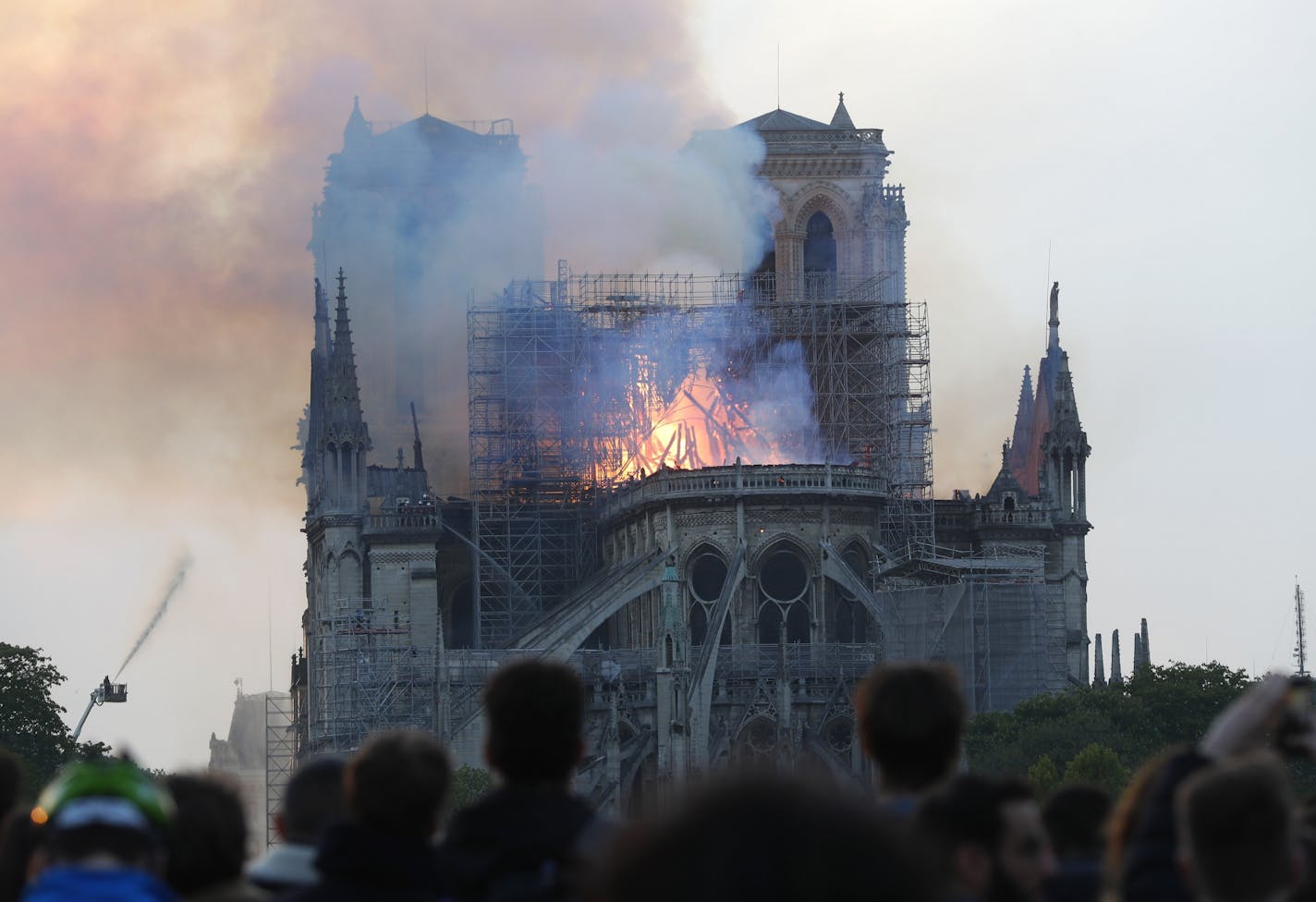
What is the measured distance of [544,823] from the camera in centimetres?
1096

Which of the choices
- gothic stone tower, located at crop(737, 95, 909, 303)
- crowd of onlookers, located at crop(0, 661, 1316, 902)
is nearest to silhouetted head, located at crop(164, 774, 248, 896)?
crowd of onlookers, located at crop(0, 661, 1316, 902)

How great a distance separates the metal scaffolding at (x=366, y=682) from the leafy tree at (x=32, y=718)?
8719 millimetres

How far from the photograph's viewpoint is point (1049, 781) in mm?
67438

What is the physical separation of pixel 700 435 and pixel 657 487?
580 cm

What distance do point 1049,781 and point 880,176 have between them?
39554 millimetres

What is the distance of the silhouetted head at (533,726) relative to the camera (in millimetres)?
11117

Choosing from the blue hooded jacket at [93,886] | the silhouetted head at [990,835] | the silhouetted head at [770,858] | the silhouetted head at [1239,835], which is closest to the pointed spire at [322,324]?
the silhouetted head at [990,835]

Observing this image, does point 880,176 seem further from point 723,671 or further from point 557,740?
point 557,740

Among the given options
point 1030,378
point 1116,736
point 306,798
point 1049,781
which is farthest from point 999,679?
point 306,798

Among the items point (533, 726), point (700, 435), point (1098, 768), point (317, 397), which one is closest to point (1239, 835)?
point (533, 726)

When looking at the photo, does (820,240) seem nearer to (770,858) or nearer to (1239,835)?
(1239,835)

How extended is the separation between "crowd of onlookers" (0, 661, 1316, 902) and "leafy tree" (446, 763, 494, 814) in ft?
182

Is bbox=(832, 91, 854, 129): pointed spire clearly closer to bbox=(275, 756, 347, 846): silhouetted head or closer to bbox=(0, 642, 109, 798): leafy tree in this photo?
bbox=(0, 642, 109, 798): leafy tree

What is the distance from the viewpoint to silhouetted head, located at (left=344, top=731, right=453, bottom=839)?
35.3 ft
